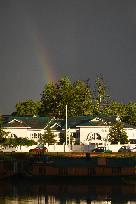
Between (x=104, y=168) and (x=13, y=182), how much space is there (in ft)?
44.0

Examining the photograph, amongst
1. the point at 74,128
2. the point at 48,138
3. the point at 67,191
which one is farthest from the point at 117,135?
the point at 67,191

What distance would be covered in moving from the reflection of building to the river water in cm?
6511

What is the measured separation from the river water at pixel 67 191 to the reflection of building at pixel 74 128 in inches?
2563

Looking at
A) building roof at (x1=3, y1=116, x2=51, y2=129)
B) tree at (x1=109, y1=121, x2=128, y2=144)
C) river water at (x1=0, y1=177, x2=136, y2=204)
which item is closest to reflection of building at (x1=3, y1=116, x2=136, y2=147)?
building roof at (x1=3, y1=116, x2=51, y2=129)

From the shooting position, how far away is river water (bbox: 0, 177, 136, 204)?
2894 inches

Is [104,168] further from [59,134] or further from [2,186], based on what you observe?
[59,134]

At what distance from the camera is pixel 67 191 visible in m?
79.9

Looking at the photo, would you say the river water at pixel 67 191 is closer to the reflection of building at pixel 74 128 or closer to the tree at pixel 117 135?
the tree at pixel 117 135

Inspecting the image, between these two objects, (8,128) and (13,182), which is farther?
(8,128)

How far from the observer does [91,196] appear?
7594 cm

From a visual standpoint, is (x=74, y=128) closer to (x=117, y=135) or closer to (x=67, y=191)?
(x=117, y=135)

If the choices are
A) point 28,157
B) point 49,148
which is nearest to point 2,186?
point 28,157

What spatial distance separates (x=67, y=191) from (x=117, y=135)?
6922 cm

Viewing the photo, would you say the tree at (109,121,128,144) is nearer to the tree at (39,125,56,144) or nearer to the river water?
the tree at (39,125,56,144)
